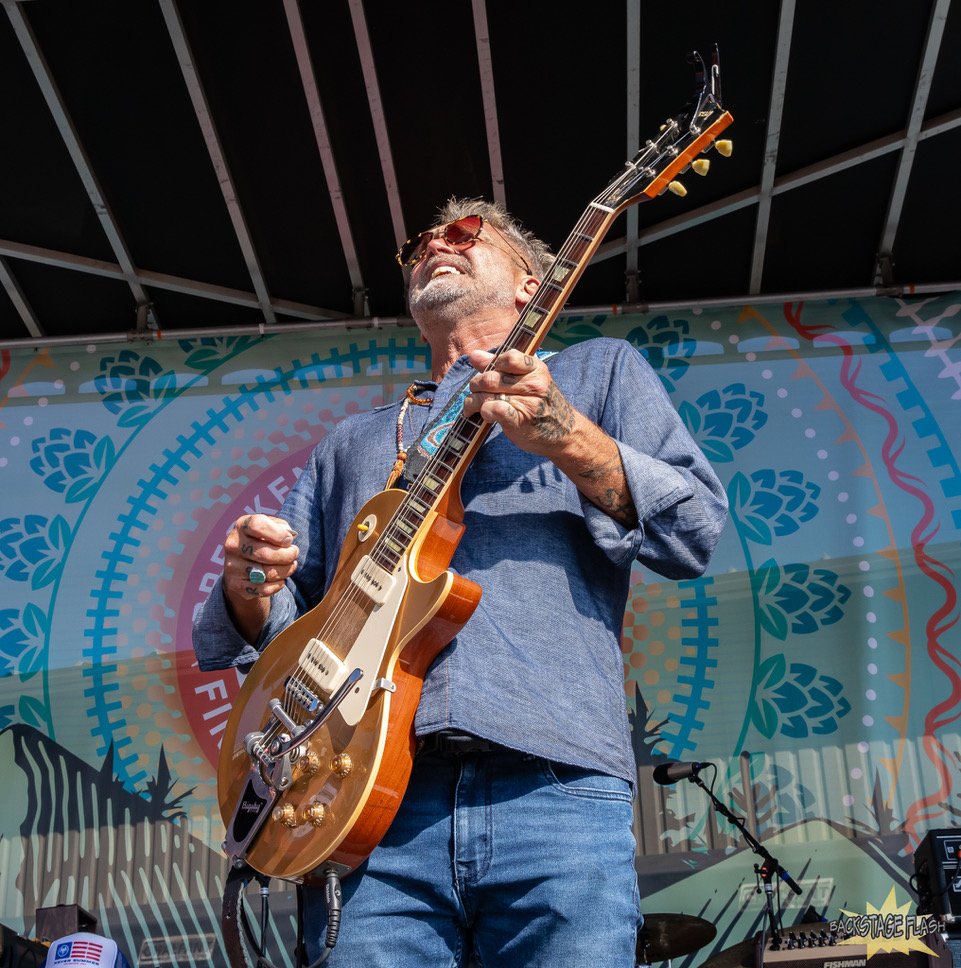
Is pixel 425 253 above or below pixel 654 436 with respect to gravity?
above

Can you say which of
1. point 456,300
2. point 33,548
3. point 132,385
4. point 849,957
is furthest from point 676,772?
point 132,385

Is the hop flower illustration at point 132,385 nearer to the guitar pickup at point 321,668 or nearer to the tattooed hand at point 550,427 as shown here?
the guitar pickup at point 321,668

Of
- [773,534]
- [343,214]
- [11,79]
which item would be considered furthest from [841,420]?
[11,79]

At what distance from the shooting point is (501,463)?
1.79 meters

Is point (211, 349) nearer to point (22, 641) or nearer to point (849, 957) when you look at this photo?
point (22, 641)

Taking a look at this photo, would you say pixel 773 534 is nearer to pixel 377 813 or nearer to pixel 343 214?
pixel 343 214

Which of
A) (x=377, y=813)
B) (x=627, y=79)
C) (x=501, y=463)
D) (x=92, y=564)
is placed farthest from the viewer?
(x=92, y=564)

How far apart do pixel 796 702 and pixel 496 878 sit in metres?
2.81

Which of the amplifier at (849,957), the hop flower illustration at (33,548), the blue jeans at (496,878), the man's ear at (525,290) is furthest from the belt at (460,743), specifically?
the hop flower illustration at (33,548)

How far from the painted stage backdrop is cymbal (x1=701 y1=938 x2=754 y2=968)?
0.19 metres

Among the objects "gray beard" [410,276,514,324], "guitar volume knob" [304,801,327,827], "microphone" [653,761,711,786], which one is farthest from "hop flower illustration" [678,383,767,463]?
"guitar volume knob" [304,801,327,827]

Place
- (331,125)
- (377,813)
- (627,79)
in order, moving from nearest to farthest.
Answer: (377,813), (627,79), (331,125)

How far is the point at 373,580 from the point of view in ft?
5.44

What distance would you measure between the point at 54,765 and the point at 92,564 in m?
0.85
